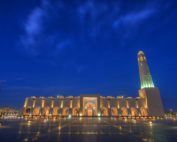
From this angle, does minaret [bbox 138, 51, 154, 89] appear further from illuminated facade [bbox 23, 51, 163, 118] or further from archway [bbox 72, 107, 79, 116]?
archway [bbox 72, 107, 79, 116]

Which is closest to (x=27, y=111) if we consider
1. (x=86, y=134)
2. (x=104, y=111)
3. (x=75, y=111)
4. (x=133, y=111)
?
(x=75, y=111)

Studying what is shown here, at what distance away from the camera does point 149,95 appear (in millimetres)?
89250

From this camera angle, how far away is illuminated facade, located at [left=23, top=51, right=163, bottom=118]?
88.2 metres

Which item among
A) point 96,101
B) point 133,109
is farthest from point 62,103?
point 133,109

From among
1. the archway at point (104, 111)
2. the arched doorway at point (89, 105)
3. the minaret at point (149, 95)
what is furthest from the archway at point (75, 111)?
the minaret at point (149, 95)

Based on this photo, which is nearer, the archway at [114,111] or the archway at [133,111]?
the archway at [114,111]

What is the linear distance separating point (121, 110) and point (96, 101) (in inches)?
617

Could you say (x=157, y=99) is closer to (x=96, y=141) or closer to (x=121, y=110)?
(x=121, y=110)

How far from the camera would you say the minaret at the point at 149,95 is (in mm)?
85688

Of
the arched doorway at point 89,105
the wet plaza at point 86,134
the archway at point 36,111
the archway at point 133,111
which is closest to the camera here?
the wet plaza at point 86,134

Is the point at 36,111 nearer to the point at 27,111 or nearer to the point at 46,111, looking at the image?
the point at 27,111

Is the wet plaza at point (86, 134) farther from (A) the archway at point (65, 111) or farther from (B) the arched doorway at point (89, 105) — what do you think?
(A) the archway at point (65, 111)

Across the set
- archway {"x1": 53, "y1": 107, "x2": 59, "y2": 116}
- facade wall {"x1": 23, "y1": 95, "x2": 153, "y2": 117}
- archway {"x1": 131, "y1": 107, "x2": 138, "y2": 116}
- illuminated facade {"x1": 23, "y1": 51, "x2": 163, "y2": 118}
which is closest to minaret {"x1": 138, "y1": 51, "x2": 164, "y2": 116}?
illuminated facade {"x1": 23, "y1": 51, "x2": 163, "y2": 118}

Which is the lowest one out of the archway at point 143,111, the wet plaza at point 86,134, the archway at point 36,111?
the wet plaza at point 86,134
